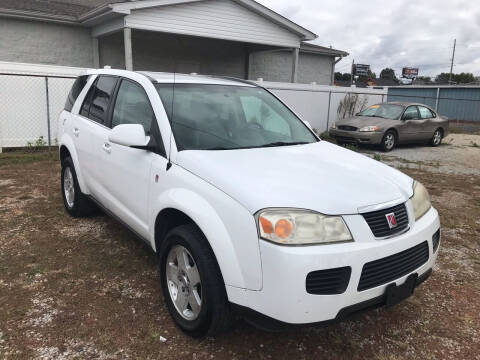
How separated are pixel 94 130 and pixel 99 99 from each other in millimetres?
399

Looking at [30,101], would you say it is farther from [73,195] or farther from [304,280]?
[304,280]

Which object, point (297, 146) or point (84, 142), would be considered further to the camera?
point (84, 142)

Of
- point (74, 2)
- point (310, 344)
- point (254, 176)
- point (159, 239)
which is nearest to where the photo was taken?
point (254, 176)

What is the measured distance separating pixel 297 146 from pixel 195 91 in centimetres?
101

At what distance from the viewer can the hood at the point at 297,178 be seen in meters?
2.34

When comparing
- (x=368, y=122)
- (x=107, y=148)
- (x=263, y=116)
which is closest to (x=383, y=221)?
(x=263, y=116)

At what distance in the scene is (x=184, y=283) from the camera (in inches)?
110

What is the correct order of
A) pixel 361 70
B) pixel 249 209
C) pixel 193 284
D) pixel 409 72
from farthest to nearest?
1. pixel 409 72
2. pixel 361 70
3. pixel 193 284
4. pixel 249 209

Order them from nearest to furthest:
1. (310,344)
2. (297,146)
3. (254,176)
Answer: (254,176) → (310,344) → (297,146)

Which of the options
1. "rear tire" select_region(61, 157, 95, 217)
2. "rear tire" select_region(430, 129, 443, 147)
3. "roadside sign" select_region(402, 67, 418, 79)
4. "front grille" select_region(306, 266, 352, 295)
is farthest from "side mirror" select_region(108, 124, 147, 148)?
"roadside sign" select_region(402, 67, 418, 79)

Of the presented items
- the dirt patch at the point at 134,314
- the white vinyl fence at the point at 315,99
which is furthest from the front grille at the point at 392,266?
the white vinyl fence at the point at 315,99

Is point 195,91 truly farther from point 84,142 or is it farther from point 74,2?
point 74,2

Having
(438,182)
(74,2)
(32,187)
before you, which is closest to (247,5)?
(74,2)

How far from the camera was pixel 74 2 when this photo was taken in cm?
1689
